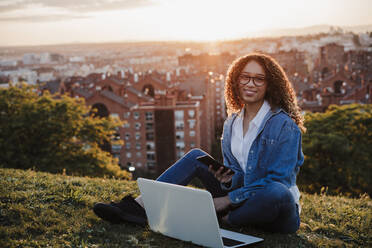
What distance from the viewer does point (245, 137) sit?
3631 mm

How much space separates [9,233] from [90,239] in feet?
2.09

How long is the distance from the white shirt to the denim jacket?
66 mm

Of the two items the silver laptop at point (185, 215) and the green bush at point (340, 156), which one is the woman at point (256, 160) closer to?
the silver laptop at point (185, 215)

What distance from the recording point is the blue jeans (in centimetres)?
322

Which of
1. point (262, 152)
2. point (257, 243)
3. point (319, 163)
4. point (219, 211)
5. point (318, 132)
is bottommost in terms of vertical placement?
point (319, 163)

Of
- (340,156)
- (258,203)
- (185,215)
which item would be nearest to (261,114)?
(258,203)

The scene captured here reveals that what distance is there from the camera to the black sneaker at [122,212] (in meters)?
3.56

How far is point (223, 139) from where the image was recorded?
385 cm

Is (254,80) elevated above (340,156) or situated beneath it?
elevated above

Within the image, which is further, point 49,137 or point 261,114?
point 49,137

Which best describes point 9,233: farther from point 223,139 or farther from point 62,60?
point 62,60

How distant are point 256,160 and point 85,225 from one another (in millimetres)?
1624

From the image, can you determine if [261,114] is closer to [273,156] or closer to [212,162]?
[273,156]

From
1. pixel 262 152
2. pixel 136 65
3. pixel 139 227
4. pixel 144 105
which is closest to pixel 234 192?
pixel 262 152
